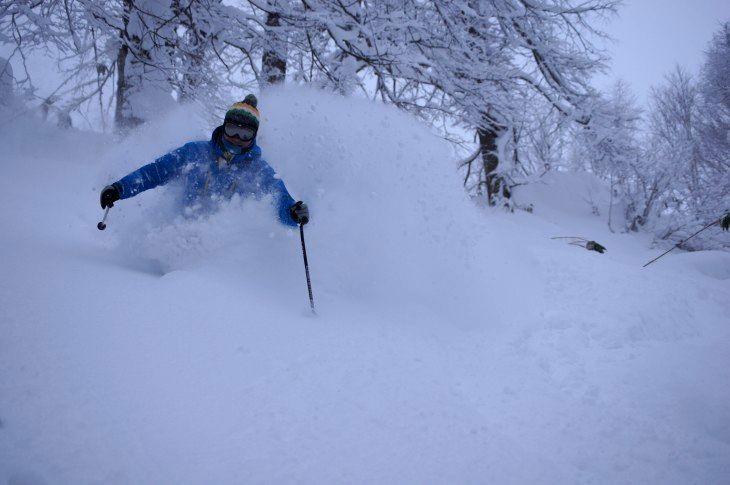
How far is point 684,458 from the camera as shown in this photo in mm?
1679

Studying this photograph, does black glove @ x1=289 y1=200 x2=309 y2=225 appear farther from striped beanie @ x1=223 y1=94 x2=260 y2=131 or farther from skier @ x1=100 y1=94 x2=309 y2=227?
striped beanie @ x1=223 y1=94 x2=260 y2=131

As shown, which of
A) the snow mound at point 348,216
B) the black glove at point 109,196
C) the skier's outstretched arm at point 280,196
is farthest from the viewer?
the skier's outstretched arm at point 280,196

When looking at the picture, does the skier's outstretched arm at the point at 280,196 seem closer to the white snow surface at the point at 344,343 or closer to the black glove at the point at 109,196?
the white snow surface at the point at 344,343

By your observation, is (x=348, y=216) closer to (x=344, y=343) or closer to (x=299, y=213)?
(x=299, y=213)

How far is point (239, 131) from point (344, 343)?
1992 mm

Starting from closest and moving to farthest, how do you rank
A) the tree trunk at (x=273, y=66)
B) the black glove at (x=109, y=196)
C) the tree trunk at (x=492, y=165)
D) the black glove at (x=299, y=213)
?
1. the black glove at (x=109, y=196)
2. the black glove at (x=299, y=213)
3. the tree trunk at (x=273, y=66)
4. the tree trunk at (x=492, y=165)

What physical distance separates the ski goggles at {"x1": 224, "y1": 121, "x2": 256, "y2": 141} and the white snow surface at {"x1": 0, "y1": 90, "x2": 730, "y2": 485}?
1.84 feet

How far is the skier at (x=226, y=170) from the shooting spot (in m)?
3.17

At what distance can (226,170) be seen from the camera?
3322mm

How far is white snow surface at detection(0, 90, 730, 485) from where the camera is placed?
138 cm

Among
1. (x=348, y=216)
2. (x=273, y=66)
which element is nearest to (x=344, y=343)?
(x=348, y=216)

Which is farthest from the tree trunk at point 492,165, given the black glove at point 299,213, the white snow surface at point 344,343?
the black glove at point 299,213

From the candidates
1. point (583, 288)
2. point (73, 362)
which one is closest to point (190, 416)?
point (73, 362)

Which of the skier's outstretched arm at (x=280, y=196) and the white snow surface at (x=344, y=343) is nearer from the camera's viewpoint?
the white snow surface at (x=344, y=343)
